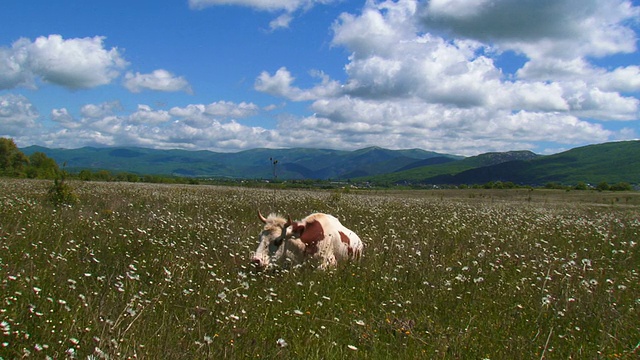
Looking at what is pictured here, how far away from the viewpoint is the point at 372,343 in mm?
4773

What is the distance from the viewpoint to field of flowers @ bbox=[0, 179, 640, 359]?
4.09 metres

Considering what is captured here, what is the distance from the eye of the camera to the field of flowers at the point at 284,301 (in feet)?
13.4

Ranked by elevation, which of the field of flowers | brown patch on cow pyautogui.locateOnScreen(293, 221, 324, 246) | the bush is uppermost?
the bush

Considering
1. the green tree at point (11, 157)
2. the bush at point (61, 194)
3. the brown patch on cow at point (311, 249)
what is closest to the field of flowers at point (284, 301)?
the brown patch on cow at point (311, 249)

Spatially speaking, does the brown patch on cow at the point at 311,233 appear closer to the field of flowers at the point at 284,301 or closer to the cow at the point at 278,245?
the cow at the point at 278,245

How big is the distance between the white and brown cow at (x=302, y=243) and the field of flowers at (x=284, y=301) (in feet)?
1.73

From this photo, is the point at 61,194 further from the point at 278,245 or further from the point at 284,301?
the point at 284,301

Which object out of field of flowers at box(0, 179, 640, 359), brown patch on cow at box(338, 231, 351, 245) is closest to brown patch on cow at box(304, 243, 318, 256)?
brown patch on cow at box(338, 231, 351, 245)

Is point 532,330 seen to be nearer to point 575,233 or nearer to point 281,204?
Answer: point 575,233

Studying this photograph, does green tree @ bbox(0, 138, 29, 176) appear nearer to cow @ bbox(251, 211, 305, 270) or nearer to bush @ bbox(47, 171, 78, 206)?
bush @ bbox(47, 171, 78, 206)

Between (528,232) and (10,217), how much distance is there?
1446 cm

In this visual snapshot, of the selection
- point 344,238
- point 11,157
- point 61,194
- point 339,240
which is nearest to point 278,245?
point 339,240

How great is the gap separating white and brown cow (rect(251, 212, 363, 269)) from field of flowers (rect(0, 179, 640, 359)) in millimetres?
527

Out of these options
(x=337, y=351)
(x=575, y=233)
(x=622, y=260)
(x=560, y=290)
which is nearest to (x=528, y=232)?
(x=575, y=233)
